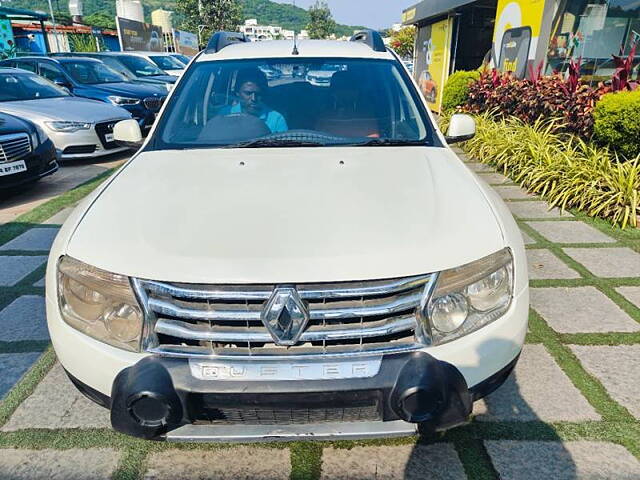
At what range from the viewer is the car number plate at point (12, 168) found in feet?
17.0

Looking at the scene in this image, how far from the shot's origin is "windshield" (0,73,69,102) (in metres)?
7.16

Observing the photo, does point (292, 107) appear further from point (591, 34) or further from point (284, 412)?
point (591, 34)

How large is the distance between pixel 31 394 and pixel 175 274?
137 cm

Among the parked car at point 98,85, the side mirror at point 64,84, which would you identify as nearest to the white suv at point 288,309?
the parked car at point 98,85

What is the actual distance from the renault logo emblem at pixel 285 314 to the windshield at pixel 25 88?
24.6ft

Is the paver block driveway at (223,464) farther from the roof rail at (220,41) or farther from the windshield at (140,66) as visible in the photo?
the windshield at (140,66)

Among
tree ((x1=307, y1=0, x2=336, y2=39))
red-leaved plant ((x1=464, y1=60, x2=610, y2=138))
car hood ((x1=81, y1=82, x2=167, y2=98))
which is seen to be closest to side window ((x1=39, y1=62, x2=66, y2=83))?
car hood ((x1=81, y1=82, x2=167, y2=98))

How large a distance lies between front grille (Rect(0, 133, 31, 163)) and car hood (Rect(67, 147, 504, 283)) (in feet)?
12.3

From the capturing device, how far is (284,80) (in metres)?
2.95

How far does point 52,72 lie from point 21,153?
Result: 4.80 meters

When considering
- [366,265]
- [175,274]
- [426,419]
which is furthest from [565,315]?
[175,274]

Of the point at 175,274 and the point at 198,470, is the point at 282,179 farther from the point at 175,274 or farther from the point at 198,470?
the point at 198,470

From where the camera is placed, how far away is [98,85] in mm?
9258

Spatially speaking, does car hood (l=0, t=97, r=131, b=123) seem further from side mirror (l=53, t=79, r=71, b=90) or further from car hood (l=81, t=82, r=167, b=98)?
side mirror (l=53, t=79, r=71, b=90)
